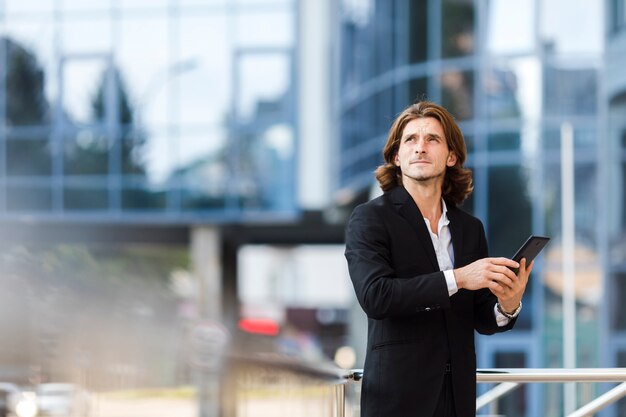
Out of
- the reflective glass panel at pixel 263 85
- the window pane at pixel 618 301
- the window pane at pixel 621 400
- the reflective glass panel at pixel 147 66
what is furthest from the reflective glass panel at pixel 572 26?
the reflective glass panel at pixel 147 66

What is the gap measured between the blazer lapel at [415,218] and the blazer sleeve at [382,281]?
84 mm

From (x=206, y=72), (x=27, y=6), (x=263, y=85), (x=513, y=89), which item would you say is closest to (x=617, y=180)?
(x=513, y=89)

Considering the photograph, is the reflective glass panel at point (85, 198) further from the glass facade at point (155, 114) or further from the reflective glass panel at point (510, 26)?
the reflective glass panel at point (510, 26)

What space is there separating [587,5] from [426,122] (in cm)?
1730

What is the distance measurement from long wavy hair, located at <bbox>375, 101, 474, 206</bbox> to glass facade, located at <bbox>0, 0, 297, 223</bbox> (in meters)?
25.2

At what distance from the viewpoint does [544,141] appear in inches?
807

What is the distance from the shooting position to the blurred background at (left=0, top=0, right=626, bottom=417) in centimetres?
1952

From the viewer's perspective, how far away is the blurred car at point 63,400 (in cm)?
1124

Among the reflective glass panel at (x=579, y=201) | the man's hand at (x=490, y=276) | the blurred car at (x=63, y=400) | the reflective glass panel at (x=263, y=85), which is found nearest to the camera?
the man's hand at (x=490, y=276)

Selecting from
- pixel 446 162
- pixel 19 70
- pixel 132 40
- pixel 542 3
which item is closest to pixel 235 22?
pixel 132 40

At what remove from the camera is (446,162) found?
356 cm

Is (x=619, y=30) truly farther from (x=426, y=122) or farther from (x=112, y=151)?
(x=426, y=122)

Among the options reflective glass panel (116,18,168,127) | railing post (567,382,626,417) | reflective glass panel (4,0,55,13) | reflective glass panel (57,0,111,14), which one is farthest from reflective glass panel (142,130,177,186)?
railing post (567,382,626,417)

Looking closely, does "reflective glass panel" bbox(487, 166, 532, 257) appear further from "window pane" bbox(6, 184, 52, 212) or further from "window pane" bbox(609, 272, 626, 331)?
"window pane" bbox(6, 184, 52, 212)
